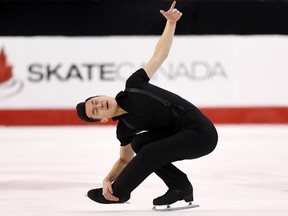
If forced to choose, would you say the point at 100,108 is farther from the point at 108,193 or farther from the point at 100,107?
the point at 108,193

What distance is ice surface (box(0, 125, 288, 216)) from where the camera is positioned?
4.91 m

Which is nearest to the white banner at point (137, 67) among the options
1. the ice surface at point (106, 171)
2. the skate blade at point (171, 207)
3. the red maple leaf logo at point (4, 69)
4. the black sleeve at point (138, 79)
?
the red maple leaf logo at point (4, 69)

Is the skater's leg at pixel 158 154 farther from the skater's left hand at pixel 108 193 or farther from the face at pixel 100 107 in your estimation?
the face at pixel 100 107

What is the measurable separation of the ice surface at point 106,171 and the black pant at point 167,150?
21 cm

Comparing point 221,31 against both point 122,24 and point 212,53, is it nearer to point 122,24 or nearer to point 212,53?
point 212,53

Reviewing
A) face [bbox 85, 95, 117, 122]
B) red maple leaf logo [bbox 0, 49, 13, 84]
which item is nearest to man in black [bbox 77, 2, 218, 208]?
face [bbox 85, 95, 117, 122]

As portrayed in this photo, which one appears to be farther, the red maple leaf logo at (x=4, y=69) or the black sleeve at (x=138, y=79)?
the red maple leaf logo at (x=4, y=69)

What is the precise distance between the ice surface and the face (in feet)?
1.80

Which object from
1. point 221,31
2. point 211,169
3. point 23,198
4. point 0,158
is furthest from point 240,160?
point 221,31

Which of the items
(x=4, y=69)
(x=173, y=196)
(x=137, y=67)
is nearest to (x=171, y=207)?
(x=173, y=196)

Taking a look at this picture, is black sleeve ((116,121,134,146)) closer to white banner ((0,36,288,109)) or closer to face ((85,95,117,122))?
face ((85,95,117,122))

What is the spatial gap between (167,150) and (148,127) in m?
0.21

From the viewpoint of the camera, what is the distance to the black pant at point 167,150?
14.9ft

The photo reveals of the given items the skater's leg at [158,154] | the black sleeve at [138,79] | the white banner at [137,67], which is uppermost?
the white banner at [137,67]
